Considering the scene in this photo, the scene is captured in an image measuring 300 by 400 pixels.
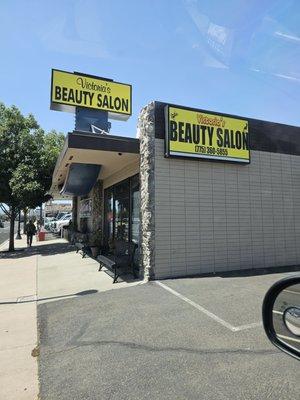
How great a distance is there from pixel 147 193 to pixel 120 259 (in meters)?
2.21

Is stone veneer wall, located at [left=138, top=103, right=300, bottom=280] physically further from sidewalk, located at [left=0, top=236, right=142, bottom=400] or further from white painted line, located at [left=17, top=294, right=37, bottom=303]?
white painted line, located at [left=17, top=294, right=37, bottom=303]

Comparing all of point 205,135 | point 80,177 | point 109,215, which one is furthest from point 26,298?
point 109,215

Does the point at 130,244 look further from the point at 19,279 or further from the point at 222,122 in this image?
the point at 222,122

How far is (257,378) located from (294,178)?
29.0ft

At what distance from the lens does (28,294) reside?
29.5 ft

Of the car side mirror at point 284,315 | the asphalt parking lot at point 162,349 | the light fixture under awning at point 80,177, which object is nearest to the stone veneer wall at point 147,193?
the asphalt parking lot at point 162,349

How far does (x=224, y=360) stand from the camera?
464cm

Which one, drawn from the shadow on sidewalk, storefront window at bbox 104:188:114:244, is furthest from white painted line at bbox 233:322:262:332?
the shadow on sidewalk

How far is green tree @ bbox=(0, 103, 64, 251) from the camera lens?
17.3m

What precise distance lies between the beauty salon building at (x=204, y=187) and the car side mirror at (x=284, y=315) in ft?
23.9

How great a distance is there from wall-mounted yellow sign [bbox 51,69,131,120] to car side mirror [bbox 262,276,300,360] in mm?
13051

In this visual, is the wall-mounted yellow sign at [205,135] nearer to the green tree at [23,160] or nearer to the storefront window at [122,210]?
the storefront window at [122,210]

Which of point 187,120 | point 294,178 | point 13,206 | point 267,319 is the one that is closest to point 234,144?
point 187,120

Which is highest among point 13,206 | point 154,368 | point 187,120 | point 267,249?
point 187,120
